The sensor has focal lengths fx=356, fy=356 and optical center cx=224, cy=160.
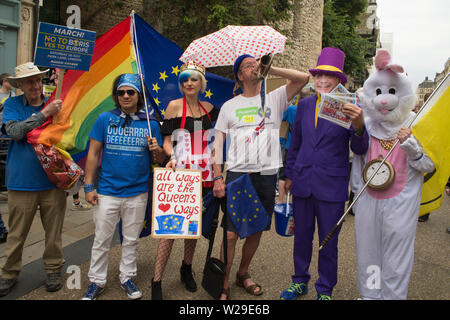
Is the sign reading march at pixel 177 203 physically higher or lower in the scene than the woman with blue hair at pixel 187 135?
lower

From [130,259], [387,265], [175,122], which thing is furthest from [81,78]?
[387,265]

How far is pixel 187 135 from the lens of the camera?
3.08 m

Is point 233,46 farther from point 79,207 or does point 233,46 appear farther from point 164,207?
point 79,207

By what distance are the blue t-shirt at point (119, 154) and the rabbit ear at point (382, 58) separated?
195cm

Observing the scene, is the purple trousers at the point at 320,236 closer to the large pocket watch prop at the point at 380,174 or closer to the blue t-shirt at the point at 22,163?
the large pocket watch prop at the point at 380,174

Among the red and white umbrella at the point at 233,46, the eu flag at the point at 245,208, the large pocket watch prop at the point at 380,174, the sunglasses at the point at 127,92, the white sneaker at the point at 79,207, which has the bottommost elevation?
the white sneaker at the point at 79,207

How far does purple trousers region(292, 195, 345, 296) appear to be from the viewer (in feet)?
9.59

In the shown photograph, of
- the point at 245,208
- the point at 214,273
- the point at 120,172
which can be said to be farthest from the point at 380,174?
the point at 120,172

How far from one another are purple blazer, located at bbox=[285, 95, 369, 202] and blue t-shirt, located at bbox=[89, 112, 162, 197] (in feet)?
4.55

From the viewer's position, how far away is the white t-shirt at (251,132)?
2963 mm

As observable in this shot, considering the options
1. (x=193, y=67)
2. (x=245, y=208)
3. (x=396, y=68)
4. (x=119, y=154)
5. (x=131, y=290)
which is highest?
(x=193, y=67)

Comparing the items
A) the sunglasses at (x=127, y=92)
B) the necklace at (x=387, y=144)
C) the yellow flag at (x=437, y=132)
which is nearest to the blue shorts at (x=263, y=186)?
the necklace at (x=387, y=144)

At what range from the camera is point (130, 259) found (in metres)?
3.13

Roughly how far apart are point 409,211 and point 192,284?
1.94 meters
